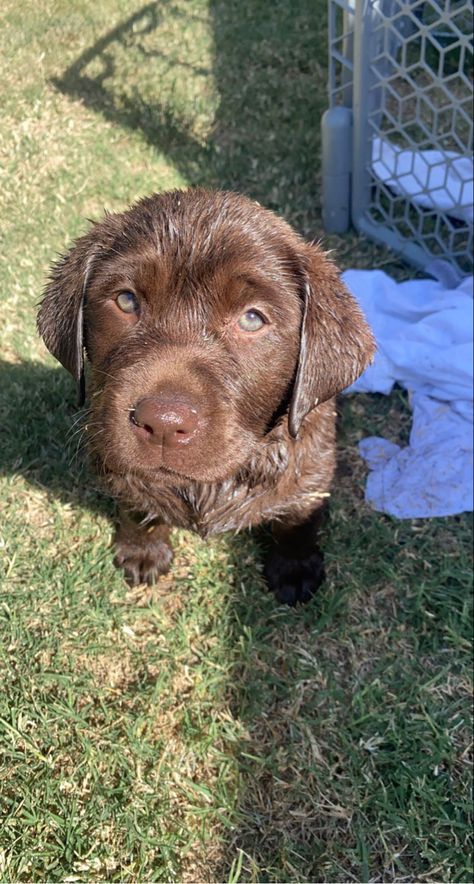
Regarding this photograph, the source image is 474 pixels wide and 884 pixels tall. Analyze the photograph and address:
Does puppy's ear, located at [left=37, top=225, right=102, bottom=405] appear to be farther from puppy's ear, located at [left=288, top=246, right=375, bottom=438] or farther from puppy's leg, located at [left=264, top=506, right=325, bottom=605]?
puppy's leg, located at [left=264, top=506, right=325, bottom=605]

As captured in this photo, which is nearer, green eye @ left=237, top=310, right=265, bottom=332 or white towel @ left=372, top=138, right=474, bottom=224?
green eye @ left=237, top=310, right=265, bottom=332

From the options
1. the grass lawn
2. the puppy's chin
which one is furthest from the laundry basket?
the puppy's chin

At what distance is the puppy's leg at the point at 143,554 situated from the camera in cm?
305

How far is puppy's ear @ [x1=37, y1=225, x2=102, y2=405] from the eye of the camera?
2.39m

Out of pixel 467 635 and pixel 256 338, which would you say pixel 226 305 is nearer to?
pixel 256 338

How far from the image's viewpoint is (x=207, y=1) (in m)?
5.93

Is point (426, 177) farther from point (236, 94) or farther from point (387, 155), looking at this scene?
point (236, 94)

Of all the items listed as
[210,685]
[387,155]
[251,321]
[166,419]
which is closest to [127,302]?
[251,321]

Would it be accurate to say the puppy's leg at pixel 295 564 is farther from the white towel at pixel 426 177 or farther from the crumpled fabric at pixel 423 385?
the white towel at pixel 426 177

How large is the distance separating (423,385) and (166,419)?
2377mm

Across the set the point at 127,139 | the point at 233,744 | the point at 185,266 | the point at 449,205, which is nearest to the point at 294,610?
the point at 233,744

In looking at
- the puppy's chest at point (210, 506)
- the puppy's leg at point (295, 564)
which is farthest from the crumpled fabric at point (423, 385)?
the puppy's chest at point (210, 506)

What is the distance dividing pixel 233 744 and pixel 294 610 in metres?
0.60

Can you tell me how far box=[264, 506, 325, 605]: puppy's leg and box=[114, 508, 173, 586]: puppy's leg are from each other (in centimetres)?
44
